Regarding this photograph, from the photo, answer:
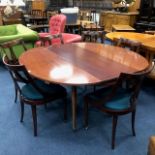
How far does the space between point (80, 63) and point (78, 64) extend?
0.04 metres

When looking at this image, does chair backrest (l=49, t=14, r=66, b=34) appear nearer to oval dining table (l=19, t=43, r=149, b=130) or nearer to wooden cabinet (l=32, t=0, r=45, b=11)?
oval dining table (l=19, t=43, r=149, b=130)

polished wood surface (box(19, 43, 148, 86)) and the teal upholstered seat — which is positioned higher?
polished wood surface (box(19, 43, 148, 86))

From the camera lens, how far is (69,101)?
9.19ft

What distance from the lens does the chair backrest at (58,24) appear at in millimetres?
4613

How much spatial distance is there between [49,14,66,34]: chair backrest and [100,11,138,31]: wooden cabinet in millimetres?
2611

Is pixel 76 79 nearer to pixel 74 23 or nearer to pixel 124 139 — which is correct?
pixel 124 139

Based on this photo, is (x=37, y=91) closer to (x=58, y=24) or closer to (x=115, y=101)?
(x=115, y=101)

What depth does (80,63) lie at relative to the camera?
2145 mm

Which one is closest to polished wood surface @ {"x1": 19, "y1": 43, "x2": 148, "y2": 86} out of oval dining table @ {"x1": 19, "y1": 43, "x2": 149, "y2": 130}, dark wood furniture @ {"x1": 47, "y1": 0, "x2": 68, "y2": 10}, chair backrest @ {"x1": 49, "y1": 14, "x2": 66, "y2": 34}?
oval dining table @ {"x1": 19, "y1": 43, "x2": 149, "y2": 130}

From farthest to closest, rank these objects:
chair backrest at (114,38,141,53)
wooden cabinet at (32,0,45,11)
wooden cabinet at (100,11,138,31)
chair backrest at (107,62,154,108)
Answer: wooden cabinet at (32,0,45,11) → wooden cabinet at (100,11,138,31) → chair backrest at (114,38,141,53) → chair backrest at (107,62,154,108)

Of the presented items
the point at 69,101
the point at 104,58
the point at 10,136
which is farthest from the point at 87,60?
the point at 10,136

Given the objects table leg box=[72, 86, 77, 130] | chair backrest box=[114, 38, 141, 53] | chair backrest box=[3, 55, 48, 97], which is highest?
chair backrest box=[114, 38, 141, 53]

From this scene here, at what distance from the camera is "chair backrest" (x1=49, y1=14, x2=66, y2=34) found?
4613 mm

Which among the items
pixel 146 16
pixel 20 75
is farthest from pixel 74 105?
pixel 146 16
